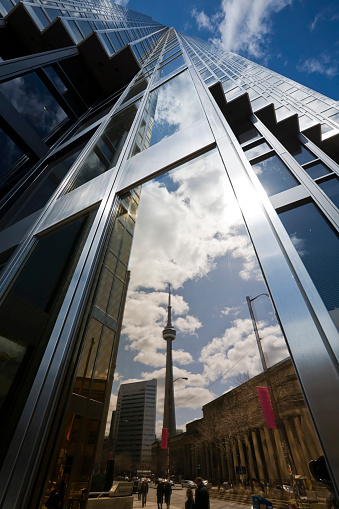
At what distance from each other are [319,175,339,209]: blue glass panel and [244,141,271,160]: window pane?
1.19 metres

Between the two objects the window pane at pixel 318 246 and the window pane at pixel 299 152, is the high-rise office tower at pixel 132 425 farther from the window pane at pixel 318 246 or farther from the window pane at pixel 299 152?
the window pane at pixel 299 152

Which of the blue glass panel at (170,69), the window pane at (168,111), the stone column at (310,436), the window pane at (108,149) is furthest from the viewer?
the blue glass panel at (170,69)

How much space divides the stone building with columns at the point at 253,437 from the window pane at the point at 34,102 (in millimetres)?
8424

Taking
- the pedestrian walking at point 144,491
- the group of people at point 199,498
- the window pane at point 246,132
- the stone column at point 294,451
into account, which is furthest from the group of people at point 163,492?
the window pane at point 246,132

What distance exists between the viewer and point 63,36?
8977 mm

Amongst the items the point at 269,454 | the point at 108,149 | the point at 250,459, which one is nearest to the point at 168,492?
the point at 250,459

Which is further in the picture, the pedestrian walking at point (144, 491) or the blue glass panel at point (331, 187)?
the blue glass panel at point (331, 187)

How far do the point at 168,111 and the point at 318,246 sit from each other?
4.29m

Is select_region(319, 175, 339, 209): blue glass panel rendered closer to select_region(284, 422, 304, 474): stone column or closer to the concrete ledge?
select_region(284, 422, 304, 474): stone column

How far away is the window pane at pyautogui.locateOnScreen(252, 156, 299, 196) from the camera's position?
2918 millimetres

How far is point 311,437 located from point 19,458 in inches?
64.2

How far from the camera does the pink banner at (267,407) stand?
1444 mm

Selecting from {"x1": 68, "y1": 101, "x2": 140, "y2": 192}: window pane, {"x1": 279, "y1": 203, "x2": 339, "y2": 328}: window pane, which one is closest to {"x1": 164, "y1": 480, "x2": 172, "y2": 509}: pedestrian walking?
{"x1": 279, "y1": 203, "x2": 339, "y2": 328}: window pane

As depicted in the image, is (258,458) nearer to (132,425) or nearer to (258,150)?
(132,425)
